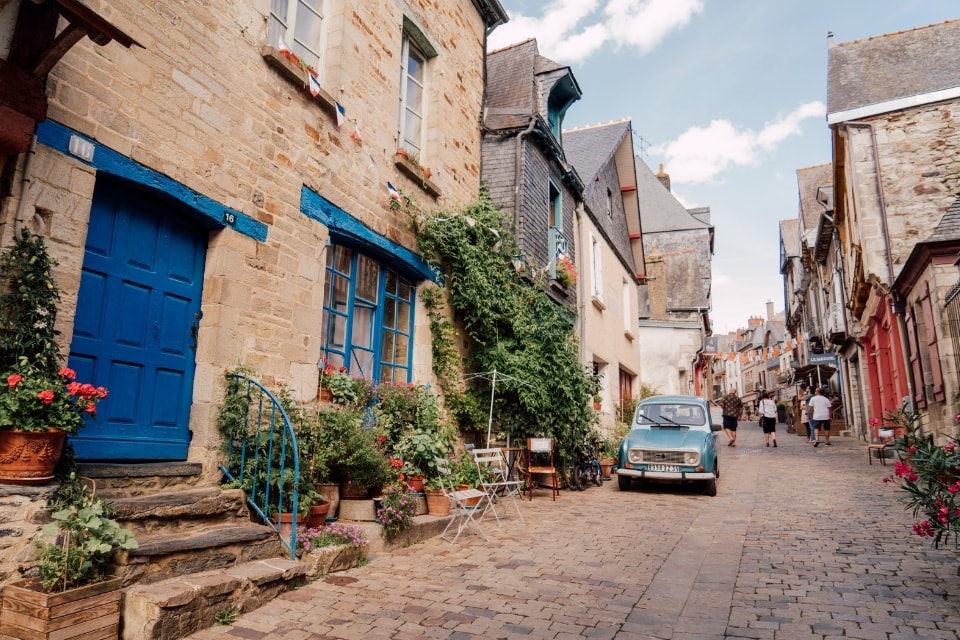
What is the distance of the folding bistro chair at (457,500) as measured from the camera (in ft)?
18.1

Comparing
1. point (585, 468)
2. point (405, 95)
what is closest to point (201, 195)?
point (405, 95)

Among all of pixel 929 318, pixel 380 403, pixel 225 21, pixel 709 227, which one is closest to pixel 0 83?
pixel 225 21

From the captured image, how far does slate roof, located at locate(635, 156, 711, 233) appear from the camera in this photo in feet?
94.7

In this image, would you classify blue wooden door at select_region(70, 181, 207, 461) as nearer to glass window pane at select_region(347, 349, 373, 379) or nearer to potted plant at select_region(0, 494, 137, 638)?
potted plant at select_region(0, 494, 137, 638)

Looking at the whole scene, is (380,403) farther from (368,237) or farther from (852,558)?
(852,558)

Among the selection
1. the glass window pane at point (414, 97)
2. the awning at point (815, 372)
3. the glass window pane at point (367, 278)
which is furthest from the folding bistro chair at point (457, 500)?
the awning at point (815, 372)

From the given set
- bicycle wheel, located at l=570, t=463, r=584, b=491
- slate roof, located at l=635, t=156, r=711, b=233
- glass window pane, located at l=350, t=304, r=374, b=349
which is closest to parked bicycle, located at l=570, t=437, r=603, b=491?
bicycle wheel, located at l=570, t=463, r=584, b=491

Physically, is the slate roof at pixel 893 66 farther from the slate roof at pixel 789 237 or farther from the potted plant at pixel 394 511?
the slate roof at pixel 789 237

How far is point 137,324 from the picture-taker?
4098mm

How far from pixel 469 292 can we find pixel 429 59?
10.7 feet

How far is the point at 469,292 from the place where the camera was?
305 inches

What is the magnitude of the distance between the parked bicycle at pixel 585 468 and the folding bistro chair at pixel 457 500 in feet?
10.4

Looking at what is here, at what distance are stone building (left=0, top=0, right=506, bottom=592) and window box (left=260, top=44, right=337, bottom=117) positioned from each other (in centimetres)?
2

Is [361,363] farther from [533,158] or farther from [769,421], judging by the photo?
[769,421]
